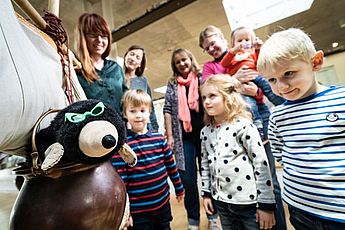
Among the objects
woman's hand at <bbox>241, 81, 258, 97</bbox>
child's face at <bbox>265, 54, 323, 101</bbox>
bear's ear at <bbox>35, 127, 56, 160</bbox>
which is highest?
woman's hand at <bbox>241, 81, 258, 97</bbox>

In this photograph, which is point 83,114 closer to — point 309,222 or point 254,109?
point 309,222

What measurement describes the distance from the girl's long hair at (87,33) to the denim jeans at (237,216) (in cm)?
77

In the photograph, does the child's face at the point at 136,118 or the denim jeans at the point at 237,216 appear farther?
the child's face at the point at 136,118

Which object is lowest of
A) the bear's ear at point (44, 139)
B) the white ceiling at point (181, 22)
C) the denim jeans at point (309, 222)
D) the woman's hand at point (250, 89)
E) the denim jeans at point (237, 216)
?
the denim jeans at point (237, 216)

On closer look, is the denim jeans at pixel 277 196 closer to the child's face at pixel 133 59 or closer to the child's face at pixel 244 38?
the child's face at pixel 244 38

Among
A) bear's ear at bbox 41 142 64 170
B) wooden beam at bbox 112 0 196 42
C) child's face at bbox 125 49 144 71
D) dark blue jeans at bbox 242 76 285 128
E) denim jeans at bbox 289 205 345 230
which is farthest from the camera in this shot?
wooden beam at bbox 112 0 196 42

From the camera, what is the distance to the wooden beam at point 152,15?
1.86m

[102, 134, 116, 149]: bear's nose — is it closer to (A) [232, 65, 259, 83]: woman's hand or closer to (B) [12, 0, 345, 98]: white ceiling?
(A) [232, 65, 259, 83]: woman's hand

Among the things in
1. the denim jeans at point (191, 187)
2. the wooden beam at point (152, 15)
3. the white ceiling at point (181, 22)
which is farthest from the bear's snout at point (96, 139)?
the white ceiling at point (181, 22)

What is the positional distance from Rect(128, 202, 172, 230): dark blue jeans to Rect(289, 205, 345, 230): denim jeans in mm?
516

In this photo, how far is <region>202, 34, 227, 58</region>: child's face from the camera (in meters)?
1.33

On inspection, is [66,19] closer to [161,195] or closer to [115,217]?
[161,195]

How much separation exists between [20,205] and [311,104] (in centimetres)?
74

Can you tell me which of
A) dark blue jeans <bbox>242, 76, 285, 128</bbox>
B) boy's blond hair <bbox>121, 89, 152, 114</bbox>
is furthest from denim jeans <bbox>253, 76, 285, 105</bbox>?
boy's blond hair <bbox>121, 89, 152, 114</bbox>
